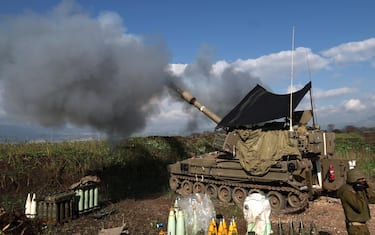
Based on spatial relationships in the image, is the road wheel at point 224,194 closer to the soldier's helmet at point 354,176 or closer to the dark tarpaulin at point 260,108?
the dark tarpaulin at point 260,108

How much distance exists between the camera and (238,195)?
12711 millimetres

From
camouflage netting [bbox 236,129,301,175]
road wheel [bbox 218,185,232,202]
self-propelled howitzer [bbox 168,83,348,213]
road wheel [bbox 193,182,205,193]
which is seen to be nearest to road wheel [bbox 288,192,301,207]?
self-propelled howitzer [bbox 168,83,348,213]

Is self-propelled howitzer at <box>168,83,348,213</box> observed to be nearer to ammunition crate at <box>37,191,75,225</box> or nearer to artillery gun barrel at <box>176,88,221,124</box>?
artillery gun barrel at <box>176,88,221,124</box>

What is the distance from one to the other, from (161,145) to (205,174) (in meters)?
7.97

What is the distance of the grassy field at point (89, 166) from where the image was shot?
44.9ft

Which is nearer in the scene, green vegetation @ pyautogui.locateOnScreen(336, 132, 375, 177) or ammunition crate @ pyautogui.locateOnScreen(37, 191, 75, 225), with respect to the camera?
ammunition crate @ pyautogui.locateOnScreen(37, 191, 75, 225)

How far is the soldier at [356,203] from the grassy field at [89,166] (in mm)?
7388

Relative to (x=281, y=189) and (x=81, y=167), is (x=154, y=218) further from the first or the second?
(x=81, y=167)

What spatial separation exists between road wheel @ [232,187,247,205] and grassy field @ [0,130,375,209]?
3639mm

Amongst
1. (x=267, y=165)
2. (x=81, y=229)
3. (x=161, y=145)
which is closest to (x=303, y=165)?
(x=267, y=165)

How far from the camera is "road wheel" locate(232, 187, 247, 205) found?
12516mm

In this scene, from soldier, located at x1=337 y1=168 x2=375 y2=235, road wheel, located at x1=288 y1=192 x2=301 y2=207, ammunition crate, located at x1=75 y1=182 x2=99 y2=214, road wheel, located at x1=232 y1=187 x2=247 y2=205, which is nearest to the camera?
soldier, located at x1=337 y1=168 x2=375 y2=235

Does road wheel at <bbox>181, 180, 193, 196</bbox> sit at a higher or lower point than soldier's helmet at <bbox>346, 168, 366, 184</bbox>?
lower

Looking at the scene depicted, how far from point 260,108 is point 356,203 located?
7.58 meters
